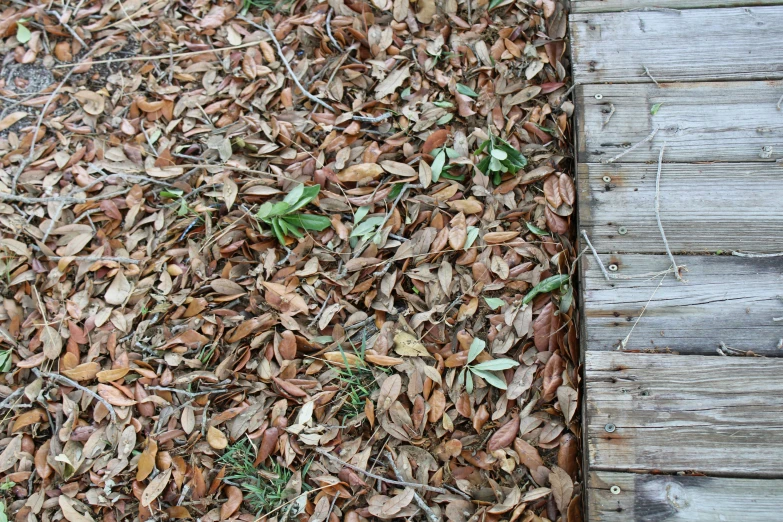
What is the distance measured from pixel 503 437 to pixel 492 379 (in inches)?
6.5

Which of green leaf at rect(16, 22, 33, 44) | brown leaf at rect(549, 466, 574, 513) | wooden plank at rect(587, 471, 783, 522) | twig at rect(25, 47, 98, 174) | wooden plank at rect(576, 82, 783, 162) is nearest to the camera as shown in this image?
wooden plank at rect(587, 471, 783, 522)

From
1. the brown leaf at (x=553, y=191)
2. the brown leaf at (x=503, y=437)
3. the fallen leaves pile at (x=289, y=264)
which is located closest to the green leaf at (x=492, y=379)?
the fallen leaves pile at (x=289, y=264)

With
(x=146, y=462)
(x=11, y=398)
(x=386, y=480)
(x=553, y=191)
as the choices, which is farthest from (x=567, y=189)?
(x=11, y=398)

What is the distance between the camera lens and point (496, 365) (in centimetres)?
180

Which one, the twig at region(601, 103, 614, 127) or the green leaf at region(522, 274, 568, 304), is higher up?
the twig at region(601, 103, 614, 127)

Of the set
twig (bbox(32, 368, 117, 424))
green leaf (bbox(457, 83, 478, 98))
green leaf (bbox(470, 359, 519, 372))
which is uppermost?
green leaf (bbox(457, 83, 478, 98))

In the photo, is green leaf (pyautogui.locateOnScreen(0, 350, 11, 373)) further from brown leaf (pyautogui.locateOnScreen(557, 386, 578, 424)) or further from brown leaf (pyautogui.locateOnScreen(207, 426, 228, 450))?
brown leaf (pyautogui.locateOnScreen(557, 386, 578, 424))

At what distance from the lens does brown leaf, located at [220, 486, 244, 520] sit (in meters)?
1.75

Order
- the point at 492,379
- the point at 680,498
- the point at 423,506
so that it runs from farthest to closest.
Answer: the point at 492,379 < the point at 423,506 < the point at 680,498

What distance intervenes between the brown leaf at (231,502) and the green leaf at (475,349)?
2.52ft

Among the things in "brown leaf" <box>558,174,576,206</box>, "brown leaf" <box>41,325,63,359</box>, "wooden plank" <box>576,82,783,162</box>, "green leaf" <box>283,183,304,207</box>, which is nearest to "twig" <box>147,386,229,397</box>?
"brown leaf" <box>41,325,63,359</box>

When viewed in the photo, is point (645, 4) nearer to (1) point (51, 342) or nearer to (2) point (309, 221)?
(2) point (309, 221)

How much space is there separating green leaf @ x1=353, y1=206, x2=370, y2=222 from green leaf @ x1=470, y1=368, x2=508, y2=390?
0.60 m

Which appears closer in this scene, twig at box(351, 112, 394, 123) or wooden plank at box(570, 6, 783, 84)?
wooden plank at box(570, 6, 783, 84)
